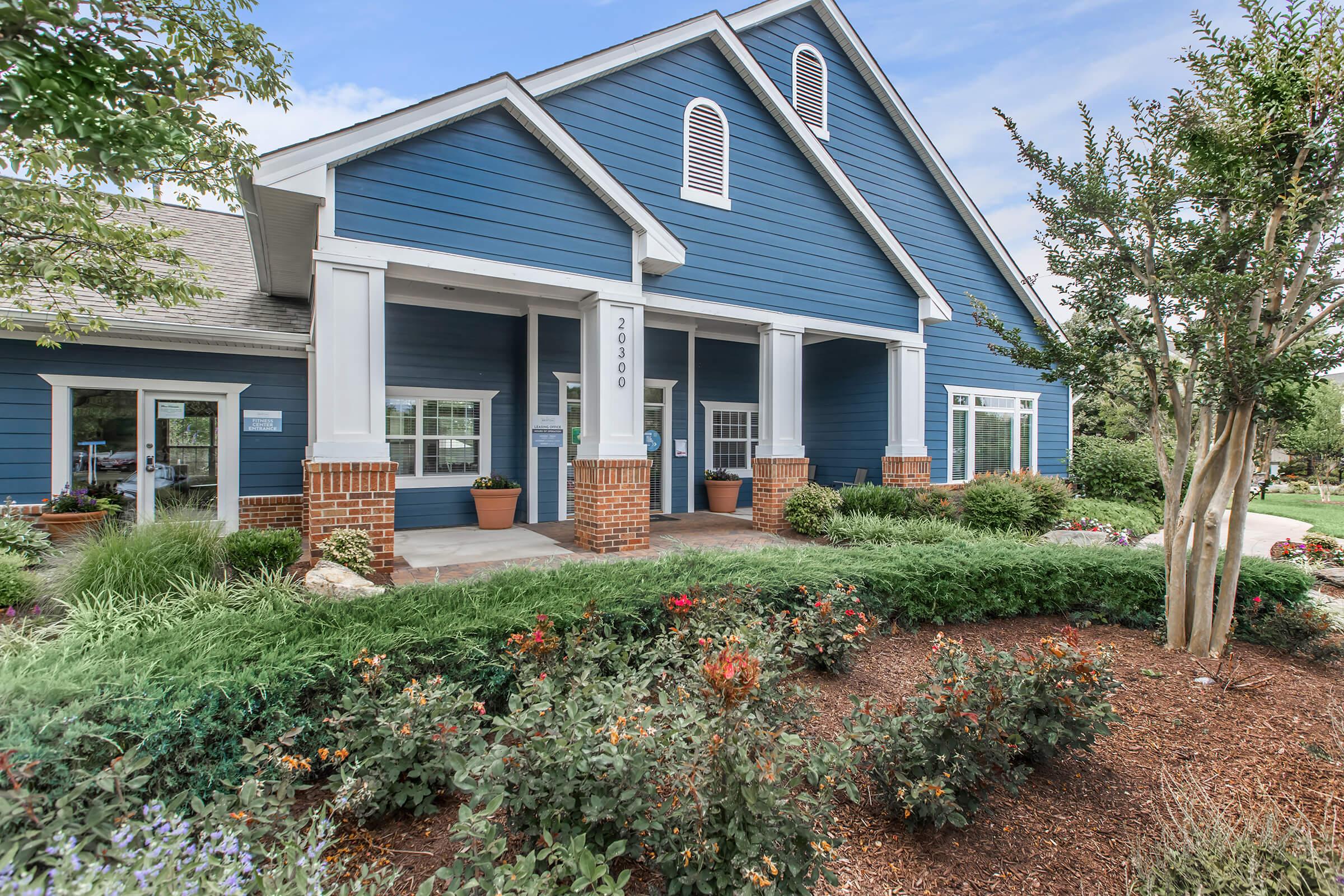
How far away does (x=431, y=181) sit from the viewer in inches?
255

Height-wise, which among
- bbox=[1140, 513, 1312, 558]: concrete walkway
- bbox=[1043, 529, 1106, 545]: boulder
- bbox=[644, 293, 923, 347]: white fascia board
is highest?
bbox=[644, 293, 923, 347]: white fascia board

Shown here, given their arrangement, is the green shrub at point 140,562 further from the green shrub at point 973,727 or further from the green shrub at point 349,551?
the green shrub at point 973,727

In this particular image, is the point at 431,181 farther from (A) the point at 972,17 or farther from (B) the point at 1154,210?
(A) the point at 972,17

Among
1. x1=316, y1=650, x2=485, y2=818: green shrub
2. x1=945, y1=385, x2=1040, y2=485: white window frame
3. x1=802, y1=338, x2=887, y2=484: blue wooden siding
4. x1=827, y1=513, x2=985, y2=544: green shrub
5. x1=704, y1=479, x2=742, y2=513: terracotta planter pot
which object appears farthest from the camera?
x1=945, y1=385, x2=1040, y2=485: white window frame

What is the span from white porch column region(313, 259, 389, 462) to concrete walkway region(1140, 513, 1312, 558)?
988cm

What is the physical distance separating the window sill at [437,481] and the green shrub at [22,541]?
3.90 metres

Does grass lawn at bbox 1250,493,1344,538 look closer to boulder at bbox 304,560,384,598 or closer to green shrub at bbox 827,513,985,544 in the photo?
green shrub at bbox 827,513,985,544

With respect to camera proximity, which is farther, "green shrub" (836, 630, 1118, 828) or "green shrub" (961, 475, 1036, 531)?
"green shrub" (961, 475, 1036, 531)

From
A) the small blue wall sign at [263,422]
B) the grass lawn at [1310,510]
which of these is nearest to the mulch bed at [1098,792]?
the small blue wall sign at [263,422]

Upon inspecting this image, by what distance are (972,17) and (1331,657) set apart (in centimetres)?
781

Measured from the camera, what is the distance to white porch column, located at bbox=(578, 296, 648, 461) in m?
7.41

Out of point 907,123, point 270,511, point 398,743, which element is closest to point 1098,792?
point 398,743

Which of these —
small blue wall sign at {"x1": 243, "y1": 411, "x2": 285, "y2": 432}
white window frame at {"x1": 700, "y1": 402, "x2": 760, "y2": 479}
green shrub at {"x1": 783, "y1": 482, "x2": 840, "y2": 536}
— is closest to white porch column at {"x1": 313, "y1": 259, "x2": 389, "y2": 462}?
small blue wall sign at {"x1": 243, "y1": 411, "x2": 285, "y2": 432}

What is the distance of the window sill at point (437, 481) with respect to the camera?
9.67 meters
